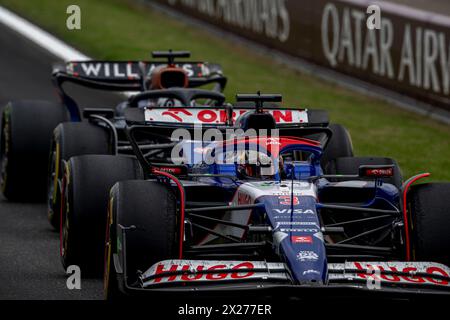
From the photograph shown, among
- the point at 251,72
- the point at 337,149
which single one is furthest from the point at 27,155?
the point at 251,72

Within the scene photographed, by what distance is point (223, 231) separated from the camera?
9.26 metres

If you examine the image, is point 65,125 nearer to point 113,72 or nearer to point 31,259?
point 31,259

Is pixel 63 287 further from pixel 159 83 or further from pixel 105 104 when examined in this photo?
pixel 105 104

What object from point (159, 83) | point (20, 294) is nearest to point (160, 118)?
point (20, 294)

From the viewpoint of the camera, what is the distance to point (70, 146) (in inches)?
437

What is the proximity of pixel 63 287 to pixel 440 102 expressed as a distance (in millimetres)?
9449

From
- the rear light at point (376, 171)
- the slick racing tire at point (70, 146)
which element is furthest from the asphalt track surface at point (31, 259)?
the rear light at point (376, 171)

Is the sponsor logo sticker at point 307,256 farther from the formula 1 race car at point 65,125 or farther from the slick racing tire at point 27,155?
the slick racing tire at point 27,155

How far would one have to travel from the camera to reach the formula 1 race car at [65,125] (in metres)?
11.2

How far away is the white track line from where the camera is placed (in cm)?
2077

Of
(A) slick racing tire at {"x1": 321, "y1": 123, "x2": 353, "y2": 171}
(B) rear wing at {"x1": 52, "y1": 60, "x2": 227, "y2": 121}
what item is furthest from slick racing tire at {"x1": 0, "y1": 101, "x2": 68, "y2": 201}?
(A) slick racing tire at {"x1": 321, "y1": 123, "x2": 353, "y2": 171}

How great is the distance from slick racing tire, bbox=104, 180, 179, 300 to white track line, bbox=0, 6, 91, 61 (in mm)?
12317

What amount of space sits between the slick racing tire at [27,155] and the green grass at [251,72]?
398 cm

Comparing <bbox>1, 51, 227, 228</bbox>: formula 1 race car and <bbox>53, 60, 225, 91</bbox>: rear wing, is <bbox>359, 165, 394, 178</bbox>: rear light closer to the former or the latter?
<bbox>1, 51, 227, 228</bbox>: formula 1 race car
